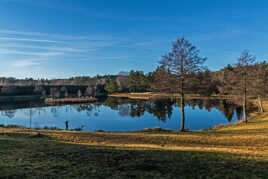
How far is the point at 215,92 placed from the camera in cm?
7938

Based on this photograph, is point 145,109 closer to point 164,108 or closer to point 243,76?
point 164,108

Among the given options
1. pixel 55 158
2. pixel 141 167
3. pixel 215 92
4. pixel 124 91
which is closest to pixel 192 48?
pixel 141 167

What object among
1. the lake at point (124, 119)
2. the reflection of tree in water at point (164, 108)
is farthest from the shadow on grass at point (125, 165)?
the reflection of tree in water at point (164, 108)

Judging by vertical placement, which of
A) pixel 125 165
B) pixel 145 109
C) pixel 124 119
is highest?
pixel 125 165

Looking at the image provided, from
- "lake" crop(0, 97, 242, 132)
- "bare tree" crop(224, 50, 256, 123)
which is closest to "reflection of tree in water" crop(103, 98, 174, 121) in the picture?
"lake" crop(0, 97, 242, 132)

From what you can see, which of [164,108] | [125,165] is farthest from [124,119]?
[125,165]

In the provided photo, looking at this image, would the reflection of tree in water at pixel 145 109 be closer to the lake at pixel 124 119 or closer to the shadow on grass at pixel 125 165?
the lake at pixel 124 119

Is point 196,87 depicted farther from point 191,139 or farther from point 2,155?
point 2,155

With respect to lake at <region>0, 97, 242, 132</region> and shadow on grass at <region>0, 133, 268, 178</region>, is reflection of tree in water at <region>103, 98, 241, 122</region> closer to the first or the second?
lake at <region>0, 97, 242, 132</region>

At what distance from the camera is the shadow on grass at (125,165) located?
6.53 metres

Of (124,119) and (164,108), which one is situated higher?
(164,108)

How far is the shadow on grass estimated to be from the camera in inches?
257

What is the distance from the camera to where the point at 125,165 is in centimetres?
757

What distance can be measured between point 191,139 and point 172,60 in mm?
8885
